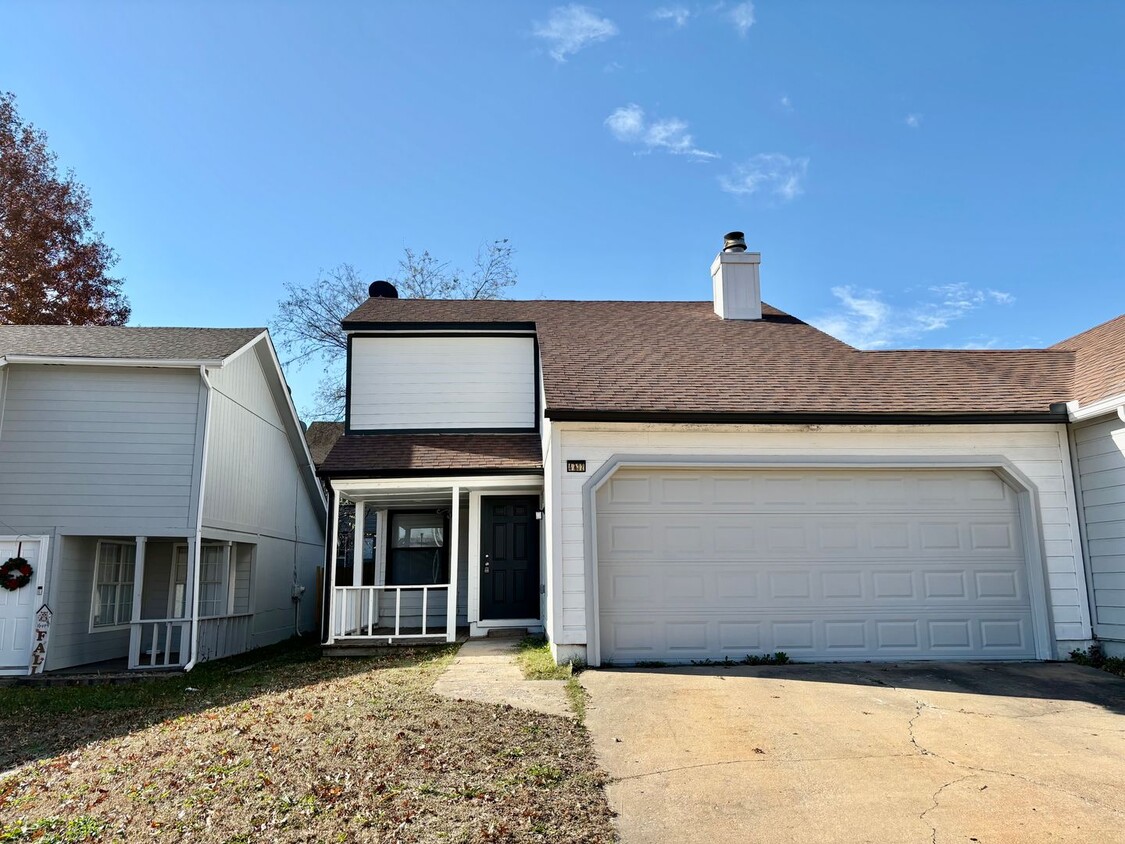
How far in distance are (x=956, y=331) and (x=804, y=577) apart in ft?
44.1

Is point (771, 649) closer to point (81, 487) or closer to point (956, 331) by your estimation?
point (81, 487)

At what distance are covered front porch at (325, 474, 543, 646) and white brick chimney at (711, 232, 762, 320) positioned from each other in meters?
4.74

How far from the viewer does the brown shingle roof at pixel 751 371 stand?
8.58 metres

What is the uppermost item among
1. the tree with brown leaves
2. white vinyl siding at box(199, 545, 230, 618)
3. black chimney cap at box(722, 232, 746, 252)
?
the tree with brown leaves

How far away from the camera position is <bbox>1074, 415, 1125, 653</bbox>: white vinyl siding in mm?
8000

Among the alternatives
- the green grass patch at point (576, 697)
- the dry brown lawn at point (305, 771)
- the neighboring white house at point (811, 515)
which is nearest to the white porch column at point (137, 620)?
the dry brown lawn at point (305, 771)

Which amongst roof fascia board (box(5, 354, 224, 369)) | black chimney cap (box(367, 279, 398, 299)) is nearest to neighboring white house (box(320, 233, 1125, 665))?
roof fascia board (box(5, 354, 224, 369))

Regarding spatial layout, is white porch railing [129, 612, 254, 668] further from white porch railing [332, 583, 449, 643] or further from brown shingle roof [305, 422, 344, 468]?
brown shingle roof [305, 422, 344, 468]

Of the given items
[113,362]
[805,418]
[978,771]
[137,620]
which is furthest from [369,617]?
[978,771]

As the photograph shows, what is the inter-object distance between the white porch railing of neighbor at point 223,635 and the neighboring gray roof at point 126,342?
4049 mm

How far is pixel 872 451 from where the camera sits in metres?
8.66

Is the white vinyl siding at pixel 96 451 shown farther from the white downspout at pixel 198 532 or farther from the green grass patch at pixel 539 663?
the green grass patch at pixel 539 663

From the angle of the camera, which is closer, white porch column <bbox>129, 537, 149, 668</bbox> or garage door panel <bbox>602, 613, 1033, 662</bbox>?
garage door panel <bbox>602, 613, 1033, 662</bbox>

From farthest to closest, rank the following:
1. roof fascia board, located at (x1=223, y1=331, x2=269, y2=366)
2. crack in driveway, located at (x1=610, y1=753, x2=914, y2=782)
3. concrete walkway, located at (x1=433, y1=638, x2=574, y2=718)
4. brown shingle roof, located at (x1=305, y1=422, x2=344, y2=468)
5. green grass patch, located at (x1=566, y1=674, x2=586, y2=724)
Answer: brown shingle roof, located at (x1=305, y1=422, x2=344, y2=468) < roof fascia board, located at (x1=223, y1=331, x2=269, y2=366) < concrete walkway, located at (x1=433, y1=638, x2=574, y2=718) < green grass patch, located at (x1=566, y1=674, x2=586, y2=724) < crack in driveway, located at (x1=610, y1=753, x2=914, y2=782)
